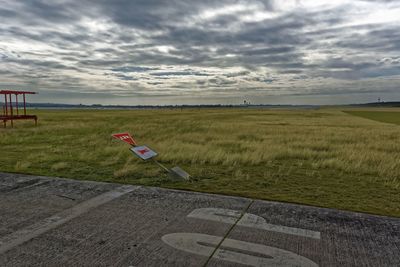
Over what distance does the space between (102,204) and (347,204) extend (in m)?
4.47

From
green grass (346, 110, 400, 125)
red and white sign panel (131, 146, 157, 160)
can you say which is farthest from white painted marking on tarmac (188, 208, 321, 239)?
green grass (346, 110, 400, 125)

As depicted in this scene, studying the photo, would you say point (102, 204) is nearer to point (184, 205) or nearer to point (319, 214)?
point (184, 205)

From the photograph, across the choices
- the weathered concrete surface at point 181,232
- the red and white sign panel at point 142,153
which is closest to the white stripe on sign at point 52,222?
the weathered concrete surface at point 181,232

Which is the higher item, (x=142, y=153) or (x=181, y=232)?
(x=142, y=153)

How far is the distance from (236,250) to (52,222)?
8.77ft

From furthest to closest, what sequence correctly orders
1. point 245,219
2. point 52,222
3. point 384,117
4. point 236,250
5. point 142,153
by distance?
point 384,117 → point 142,153 → point 245,219 → point 52,222 → point 236,250

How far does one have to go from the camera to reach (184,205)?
5047 mm

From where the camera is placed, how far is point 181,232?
4004 millimetres

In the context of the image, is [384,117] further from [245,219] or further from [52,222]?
[52,222]

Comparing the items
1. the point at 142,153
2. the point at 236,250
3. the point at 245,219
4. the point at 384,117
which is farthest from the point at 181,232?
the point at 384,117

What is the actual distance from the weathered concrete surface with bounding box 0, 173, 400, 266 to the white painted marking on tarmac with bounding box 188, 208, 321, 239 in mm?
15

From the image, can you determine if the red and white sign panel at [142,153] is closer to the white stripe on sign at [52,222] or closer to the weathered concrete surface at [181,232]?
the white stripe on sign at [52,222]

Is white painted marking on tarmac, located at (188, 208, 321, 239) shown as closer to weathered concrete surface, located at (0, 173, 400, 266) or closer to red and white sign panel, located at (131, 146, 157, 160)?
weathered concrete surface, located at (0, 173, 400, 266)

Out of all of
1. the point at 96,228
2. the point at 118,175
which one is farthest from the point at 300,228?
the point at 118,175
